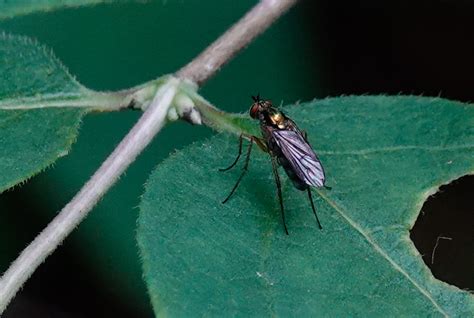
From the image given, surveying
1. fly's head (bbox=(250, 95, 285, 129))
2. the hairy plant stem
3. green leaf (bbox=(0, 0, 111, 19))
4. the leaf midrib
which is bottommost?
the leaf midrib

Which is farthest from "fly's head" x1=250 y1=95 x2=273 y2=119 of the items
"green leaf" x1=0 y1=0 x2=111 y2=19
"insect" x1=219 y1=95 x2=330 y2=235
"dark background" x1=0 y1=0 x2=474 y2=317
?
"green leaf" x1=0 y1=0 x2=111 y2=19

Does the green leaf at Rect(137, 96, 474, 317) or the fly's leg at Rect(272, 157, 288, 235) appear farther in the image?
the fly's leg at Rect(272, 157, 288, 235)

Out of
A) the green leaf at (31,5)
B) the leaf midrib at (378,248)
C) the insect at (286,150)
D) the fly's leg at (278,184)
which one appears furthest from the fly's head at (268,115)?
the green leaf at (31,5)

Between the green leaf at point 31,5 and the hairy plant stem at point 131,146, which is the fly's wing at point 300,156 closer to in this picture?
the hairy plant stem at point 131,146

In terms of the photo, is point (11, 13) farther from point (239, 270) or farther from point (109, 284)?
point (239, 270)

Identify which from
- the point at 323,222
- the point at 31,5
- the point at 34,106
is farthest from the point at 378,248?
the point at 31,5

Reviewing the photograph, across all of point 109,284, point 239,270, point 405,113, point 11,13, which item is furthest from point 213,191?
point 109,284

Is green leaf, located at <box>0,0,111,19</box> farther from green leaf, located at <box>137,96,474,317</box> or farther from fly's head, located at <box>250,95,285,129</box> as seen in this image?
green leaf, located at <box>137,96,474,317</box>

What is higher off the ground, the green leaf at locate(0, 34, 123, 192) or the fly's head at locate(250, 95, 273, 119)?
the green leaf at locate(0, 34, 123, 192)
